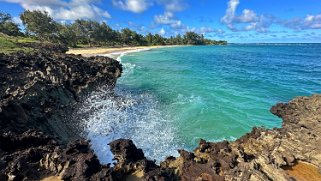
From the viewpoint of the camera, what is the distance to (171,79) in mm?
42656

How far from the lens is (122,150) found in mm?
10758

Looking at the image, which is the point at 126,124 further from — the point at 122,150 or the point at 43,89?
the point at 122,150

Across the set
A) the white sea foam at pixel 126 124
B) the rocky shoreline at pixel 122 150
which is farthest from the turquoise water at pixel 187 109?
the rocky shoreline at pixel 122 150

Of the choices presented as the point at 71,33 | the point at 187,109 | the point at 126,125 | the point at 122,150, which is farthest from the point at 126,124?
the point at 71,33

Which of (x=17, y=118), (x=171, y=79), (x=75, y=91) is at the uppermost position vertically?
(x=17, y=118)

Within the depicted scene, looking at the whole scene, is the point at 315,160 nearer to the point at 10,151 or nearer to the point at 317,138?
the point at 317,138

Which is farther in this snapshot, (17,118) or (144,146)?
(144,146)

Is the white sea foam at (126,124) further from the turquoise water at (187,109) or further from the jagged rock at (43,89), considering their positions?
the jagged rock at (43,89)

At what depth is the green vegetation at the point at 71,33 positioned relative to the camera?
9000cm

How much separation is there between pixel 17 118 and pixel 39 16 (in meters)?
90.2

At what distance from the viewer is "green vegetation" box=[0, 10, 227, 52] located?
90000mm

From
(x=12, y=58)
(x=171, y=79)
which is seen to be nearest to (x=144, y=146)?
(x=12, y=58)

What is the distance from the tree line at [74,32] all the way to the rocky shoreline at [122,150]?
75.3 meters

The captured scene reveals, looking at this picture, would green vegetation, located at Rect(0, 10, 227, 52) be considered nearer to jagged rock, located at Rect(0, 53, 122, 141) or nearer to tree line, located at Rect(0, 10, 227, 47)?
tree line, located at Rect(0, 10, 227, 47)
